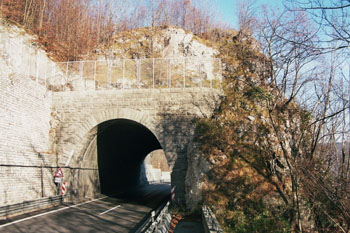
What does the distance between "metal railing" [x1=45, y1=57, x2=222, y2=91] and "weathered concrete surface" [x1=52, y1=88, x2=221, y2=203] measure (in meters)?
1.40

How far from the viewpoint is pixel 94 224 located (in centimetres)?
1121

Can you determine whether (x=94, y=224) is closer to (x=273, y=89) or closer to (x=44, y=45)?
(x=273, y=89)

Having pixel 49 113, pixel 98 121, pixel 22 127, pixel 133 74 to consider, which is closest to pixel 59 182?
pixel 22 127

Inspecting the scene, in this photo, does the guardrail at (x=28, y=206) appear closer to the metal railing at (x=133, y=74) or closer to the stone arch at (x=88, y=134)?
the stone arch at (x=88, y=134)

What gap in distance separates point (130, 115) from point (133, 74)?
3646 millimetres

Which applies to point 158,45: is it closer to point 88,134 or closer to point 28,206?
point 88,134

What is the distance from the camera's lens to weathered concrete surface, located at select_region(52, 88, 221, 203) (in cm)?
1661

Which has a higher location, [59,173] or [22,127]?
[22,127]

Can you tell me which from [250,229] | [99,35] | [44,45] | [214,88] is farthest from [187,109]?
[99,35]

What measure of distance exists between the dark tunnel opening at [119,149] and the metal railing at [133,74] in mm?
3001

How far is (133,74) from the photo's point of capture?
769 inches

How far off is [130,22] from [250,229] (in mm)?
37091

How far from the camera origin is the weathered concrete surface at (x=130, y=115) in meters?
16.6

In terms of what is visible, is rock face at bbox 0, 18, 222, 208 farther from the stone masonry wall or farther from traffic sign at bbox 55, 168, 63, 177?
traffic sign at bbox 55, 168, 63, 177
